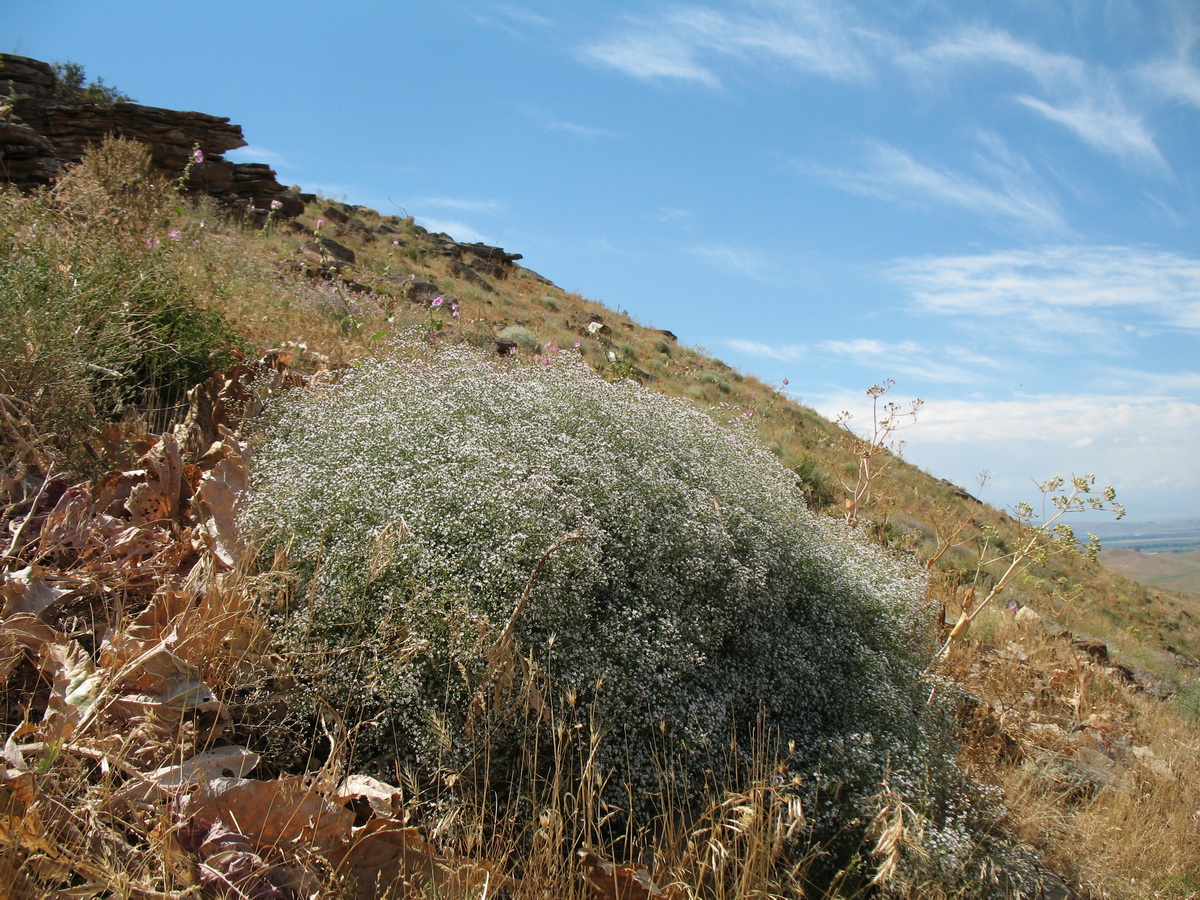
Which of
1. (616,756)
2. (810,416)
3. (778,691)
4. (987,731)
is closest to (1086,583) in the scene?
(810,416)

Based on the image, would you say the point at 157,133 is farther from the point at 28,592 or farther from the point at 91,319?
the point at 28,592

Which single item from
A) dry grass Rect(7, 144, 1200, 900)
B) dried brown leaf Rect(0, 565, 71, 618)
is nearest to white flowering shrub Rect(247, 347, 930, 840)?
dry grass Rect(7, 144, 1200, 900)

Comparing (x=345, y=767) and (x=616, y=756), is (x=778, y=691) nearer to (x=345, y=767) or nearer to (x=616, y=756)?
(x=616, y=756)

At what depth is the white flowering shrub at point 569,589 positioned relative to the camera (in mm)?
2105

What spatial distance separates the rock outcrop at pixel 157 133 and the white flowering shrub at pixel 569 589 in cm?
1035

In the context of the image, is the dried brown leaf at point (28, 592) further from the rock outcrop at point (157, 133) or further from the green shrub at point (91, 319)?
the rock outcrop at point (157, 133)

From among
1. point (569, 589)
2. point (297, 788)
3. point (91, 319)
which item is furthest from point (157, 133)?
point (297, 788)

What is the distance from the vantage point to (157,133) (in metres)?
13.4

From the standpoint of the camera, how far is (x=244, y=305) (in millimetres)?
5305

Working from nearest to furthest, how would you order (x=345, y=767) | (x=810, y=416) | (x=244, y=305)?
(x=345, y=767) < (x=244, y=305) < (x=810, y=416)

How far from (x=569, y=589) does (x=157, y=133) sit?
15231 mm

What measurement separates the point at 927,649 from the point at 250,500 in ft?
10.3

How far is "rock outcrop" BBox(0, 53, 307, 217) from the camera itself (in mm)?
12086

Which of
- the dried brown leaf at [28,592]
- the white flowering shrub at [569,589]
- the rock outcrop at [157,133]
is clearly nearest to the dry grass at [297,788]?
the dried brown leaf at [28,592]
